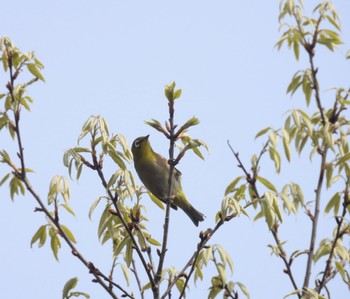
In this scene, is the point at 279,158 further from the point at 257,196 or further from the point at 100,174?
the point at 100,174

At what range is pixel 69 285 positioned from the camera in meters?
3.93

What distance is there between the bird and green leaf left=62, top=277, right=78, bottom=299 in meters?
2.86

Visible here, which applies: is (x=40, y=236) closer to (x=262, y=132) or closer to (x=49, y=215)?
(x=49, y=215)

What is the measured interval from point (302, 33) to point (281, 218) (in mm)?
1748

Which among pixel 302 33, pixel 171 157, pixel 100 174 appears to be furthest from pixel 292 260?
pixel 302 33

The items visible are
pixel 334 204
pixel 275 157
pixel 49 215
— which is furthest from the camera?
pixel 334 204

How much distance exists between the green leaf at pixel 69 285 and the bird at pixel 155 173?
2.86 metres

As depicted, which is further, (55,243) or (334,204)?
(334,204)

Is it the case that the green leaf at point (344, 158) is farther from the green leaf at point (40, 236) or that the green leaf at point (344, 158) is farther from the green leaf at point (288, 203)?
the green leaf at point (40, 236)

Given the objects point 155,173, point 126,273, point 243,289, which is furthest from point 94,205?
point 155,173

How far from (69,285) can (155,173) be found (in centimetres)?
301

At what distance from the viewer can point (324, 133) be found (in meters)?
4.33

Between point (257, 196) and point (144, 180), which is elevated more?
point (144, 180)

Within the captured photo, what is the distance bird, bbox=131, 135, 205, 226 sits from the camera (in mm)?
6805
